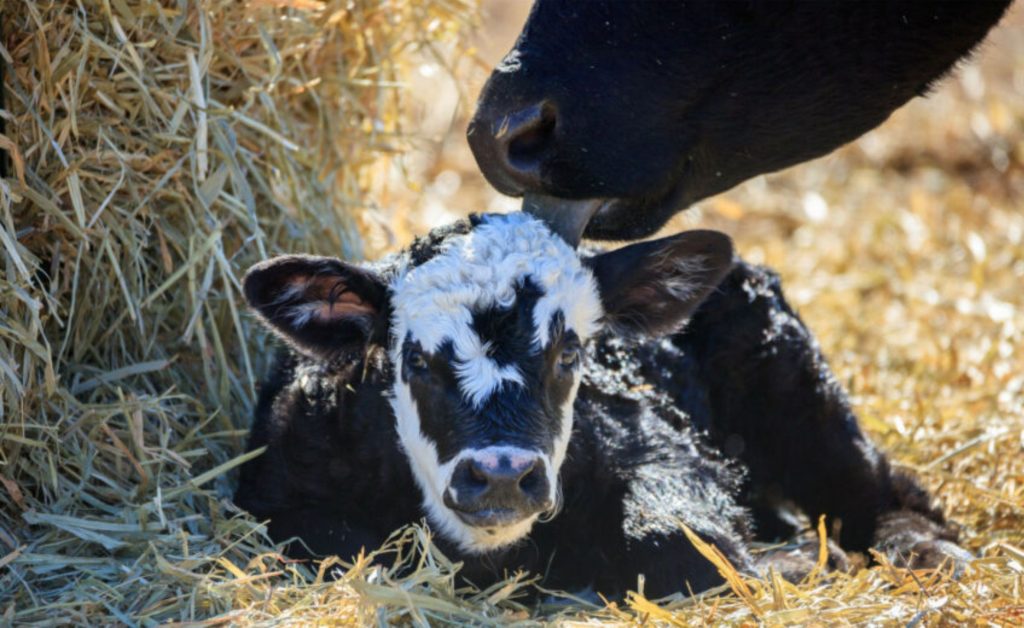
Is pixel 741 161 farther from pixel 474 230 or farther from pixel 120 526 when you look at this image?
pixel 120 526

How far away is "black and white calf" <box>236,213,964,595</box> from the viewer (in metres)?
3.76

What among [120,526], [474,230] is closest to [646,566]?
[474,230]

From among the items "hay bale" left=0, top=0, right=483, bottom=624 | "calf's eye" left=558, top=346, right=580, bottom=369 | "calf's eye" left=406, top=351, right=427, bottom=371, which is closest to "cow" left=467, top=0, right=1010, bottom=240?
"calf's eye" left=558, top=346, right=580, bottom=369

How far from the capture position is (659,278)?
4.24 m

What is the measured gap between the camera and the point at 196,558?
3.73 m

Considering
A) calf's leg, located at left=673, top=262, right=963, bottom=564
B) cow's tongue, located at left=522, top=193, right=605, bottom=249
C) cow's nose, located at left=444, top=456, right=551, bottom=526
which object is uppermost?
cow's tongue, located at left=522, top=193, right=605, bottom=249

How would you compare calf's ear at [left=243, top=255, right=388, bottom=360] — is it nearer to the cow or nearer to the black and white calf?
the black and white calf

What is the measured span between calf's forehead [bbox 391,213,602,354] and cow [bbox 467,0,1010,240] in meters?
0.14

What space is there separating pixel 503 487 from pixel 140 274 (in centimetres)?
169

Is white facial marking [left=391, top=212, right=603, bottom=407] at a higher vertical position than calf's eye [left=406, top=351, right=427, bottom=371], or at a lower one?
higher

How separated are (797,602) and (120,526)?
1872 millimetres

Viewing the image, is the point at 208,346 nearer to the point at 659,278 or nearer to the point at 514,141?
the point at 514,141

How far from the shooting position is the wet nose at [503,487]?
11.5 feet

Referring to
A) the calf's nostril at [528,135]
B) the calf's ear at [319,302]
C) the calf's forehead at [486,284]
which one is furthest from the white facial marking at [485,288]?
the calf's nostril at [528,135]
